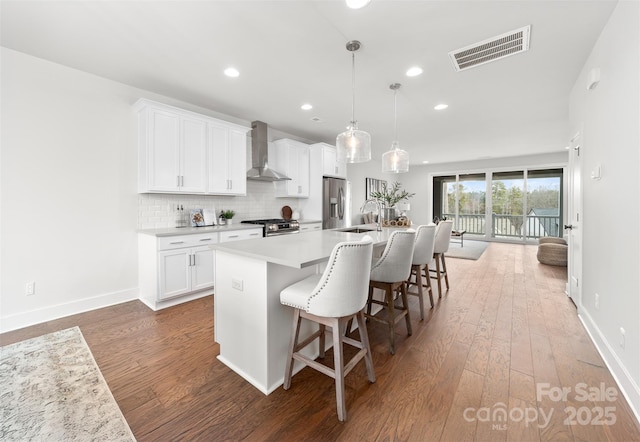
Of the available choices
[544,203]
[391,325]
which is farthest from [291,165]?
[544,203]

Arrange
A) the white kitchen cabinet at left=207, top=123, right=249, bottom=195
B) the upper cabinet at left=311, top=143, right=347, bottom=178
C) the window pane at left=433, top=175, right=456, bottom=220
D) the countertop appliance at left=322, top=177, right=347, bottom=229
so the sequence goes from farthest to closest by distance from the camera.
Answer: the window pane at left=433, top=175, right=456, bottom=220 < the countertop appliance at left=322, top=177, right=347, bottom=229 < the upper cabinet at left=311, top=143, right=347, bottom=178 < the white kitchen cabinet at left=207, top=123, right=249, bottom=195

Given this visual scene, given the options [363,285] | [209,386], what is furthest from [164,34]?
[209,386]

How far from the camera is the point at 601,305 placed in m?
2.16

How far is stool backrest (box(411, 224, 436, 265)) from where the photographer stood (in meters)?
2.68

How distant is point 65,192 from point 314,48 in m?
3.01

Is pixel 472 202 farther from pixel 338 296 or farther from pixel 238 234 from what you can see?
pixel 338 296

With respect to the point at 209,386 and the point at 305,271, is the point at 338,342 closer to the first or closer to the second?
the point at 305,271

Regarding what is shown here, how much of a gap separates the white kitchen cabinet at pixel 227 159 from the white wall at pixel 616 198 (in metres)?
3.94

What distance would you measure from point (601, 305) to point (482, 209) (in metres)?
7.20

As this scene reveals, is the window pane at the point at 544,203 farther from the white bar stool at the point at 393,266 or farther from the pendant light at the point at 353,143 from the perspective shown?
the white bar stool at the point at 393,266

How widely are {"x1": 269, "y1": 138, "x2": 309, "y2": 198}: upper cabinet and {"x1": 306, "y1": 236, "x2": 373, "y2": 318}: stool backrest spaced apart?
3.58 metres

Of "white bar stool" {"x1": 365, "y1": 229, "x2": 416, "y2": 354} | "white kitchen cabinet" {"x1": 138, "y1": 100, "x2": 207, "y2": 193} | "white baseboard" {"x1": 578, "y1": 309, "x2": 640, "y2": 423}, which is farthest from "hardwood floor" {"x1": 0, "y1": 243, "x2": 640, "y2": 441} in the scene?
"white kitchen cabinet" {"x1": 138, "y1": 100, "x2": 207, "y2": 193}

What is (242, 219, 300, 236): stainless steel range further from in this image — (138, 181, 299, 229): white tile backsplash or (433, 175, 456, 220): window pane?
(433, 175, 456, 220): window pane

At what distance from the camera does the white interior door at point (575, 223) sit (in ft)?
9.23
